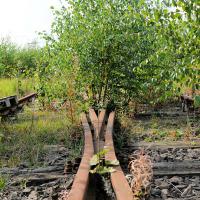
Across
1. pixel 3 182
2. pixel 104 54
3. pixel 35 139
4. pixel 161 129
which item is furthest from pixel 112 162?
pixel 104 54

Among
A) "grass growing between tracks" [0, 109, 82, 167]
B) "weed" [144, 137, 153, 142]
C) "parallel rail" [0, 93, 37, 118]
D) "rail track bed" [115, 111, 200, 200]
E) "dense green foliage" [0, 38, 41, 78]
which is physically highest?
"dense green foliage" [0, 38, 41, 78]

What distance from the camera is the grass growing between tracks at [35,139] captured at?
412cm

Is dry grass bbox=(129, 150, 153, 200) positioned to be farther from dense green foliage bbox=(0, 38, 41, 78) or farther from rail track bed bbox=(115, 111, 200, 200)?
dense green foliage bbox=(0, 38, 41, 78)

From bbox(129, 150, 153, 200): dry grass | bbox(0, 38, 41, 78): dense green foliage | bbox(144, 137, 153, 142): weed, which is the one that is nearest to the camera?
bbox(129, 150, 153, 200): dry grass

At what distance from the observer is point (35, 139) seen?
4848mm

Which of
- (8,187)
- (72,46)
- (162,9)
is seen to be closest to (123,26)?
(72,46)

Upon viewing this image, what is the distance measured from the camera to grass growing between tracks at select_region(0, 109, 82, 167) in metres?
4.12

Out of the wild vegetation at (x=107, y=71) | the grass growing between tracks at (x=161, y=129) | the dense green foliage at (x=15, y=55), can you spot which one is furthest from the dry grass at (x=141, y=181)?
the dense green foliage at (x=15, y=55)

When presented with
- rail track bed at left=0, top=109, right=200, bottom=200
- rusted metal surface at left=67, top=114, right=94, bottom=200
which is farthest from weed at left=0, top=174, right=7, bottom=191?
rusted metal surface at left=67, top=114, right=94, bottom=200

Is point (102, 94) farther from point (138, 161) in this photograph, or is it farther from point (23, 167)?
point (138, 161)

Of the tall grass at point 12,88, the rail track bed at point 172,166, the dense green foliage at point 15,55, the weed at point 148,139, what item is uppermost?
the dense green foliage at point 15,55

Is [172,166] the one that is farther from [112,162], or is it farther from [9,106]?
[9,106]

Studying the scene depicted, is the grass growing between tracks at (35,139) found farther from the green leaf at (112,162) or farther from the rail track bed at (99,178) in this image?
the green leaf at (112,162)

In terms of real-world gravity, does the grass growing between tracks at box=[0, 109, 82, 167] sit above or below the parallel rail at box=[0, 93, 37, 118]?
Result: below
